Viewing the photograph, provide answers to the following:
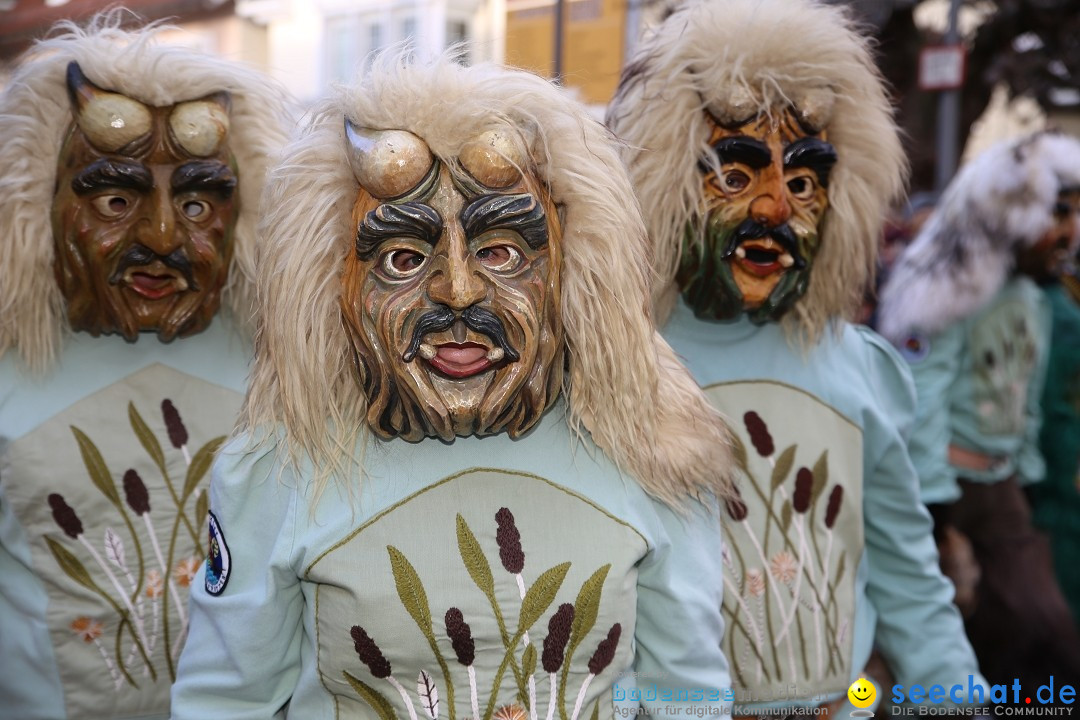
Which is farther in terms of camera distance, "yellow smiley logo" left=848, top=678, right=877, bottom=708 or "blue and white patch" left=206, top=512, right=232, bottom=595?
"yellow smiley logo" left=848, top=678, right=877, bottom=708

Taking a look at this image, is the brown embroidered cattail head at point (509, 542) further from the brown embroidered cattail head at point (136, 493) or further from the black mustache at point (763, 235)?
the brown embroidered cattail head at point (136, 493)

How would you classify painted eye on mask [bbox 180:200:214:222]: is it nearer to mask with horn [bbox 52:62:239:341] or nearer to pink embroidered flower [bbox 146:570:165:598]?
mask with horn [bbox 52:62:239:341]

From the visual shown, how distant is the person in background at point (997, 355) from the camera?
3838 mm

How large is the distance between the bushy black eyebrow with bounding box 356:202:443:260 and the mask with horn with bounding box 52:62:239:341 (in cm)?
78

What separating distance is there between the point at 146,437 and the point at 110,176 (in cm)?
54

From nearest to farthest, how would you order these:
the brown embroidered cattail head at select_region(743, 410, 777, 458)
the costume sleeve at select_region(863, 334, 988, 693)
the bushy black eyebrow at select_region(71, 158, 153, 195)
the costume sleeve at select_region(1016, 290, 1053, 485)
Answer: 1. the bushy black eyebrow at select_region(71, 158, 153, 195)
2. the brown embroidered cattail head at select_region(743, 410, 777, 458)
3. the costume sleeve at select_region(863, 334, 988, 693)
4. the costume sleeve at select_region(1016, 290, 1053, 485)

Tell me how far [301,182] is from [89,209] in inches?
30.8

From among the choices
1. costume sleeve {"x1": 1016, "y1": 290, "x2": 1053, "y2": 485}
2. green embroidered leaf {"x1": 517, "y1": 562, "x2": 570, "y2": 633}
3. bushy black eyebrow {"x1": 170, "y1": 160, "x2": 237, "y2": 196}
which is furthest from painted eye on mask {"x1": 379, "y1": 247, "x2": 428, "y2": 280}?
costume sleeve {"x1": 1016, "y1": 290, "x2": 1053, "y2": 485}

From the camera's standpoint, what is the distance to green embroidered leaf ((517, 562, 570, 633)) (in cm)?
164

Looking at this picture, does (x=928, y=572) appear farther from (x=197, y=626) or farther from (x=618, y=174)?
(x=197, y=626)

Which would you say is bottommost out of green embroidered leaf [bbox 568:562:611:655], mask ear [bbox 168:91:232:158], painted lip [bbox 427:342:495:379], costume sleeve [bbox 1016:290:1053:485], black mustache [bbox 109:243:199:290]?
costume sleeve [bbox 1016:290:1053:485]

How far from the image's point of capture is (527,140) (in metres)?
1.61

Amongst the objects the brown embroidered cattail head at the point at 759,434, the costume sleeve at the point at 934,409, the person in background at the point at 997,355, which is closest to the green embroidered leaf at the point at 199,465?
the brown embroidered cattail head at the point at 759,434

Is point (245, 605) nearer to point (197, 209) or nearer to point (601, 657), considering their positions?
point (601, 657)
